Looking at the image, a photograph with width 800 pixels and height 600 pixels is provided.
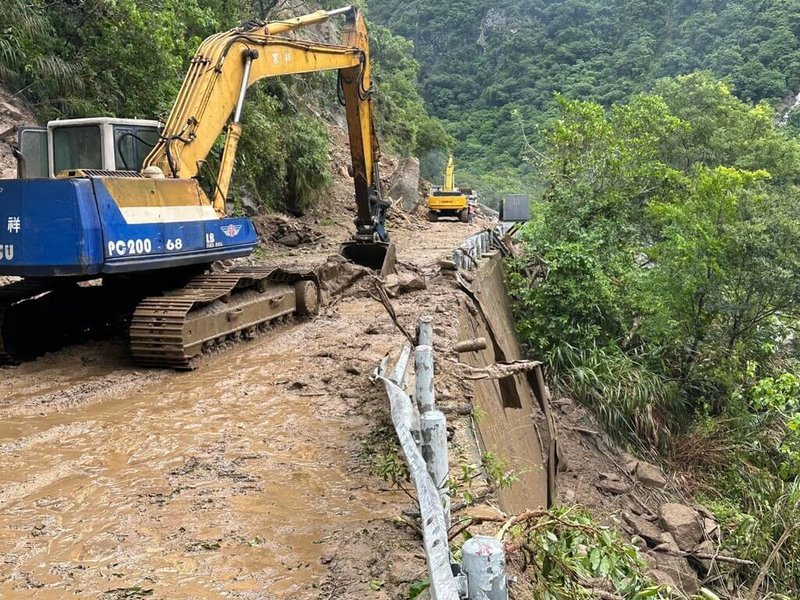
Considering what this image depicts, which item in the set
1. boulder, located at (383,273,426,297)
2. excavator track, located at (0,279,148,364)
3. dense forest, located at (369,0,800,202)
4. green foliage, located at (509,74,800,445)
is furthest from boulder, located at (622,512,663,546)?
dense forest, located at (369,0,800,202)

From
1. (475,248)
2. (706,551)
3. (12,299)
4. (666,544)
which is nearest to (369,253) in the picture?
(475,248)

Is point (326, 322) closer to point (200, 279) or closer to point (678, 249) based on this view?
point (200, 279)

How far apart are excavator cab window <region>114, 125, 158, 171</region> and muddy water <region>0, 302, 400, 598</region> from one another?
7.79 ft

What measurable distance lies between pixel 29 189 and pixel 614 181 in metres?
12.0

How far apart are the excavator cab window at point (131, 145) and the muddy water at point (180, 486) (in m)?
2.37

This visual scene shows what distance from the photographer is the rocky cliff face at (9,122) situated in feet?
39.9

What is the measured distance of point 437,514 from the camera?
7.70 ft

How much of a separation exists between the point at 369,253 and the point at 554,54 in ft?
225

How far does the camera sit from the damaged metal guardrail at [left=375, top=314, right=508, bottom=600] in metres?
1.99

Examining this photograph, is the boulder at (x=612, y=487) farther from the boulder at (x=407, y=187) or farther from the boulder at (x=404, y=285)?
the boulder at (x=407, y=187)

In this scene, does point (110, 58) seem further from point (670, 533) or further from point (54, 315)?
point (670, 533)

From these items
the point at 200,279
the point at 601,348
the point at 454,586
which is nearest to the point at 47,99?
the point at 200,279

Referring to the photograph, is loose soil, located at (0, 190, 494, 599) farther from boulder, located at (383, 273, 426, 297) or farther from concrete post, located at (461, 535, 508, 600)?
boulder, located at (383, 273, 426, 297)

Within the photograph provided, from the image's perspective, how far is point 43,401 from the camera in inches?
236
